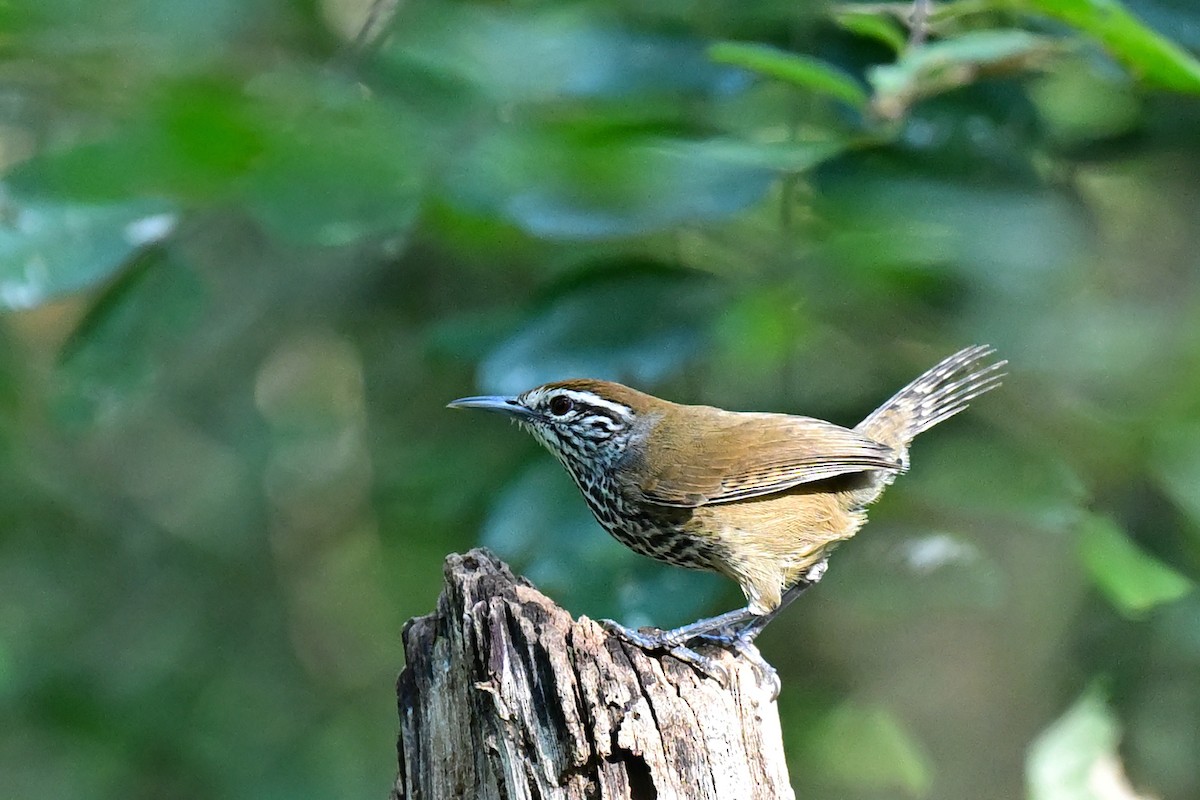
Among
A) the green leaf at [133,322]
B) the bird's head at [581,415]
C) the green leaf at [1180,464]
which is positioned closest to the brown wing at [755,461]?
the bird's head at [581,415]

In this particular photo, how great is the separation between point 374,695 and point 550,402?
3.88 meters

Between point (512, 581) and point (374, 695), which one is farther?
point (374, 695)

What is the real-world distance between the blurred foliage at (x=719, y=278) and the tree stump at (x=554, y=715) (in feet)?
1.79

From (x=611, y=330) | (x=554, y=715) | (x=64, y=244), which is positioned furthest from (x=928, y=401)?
(x=64, y=244)

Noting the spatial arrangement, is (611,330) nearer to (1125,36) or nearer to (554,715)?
(554,715)

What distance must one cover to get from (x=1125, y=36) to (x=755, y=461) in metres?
1.71

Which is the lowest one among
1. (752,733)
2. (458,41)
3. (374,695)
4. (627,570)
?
(374,695)

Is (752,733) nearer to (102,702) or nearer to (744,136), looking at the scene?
(744,136)

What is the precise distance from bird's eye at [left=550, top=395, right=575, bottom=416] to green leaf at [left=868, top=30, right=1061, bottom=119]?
4.64ft

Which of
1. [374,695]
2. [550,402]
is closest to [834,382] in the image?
[550,402]

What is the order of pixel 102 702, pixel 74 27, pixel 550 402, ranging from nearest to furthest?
pixel 74 27, pixel 550 402, pixel 102 702

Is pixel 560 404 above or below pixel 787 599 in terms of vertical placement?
above

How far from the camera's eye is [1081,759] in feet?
12.5

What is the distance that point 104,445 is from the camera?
745 cm
